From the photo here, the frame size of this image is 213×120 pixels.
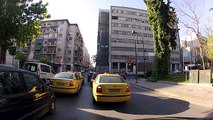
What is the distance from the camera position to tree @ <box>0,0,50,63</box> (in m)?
16.8

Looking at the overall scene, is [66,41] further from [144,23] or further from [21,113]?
[21,113]

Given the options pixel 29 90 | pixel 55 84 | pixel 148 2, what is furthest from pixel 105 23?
pixel 29 90

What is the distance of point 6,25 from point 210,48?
98.2 feet

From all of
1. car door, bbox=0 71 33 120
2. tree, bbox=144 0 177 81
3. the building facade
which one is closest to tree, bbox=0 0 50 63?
car door, bbox=0 71 33 120

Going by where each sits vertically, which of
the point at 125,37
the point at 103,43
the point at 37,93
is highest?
the point at 125,37

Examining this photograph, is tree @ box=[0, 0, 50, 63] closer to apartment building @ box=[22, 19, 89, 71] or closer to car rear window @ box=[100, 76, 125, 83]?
car rear window @ box=[100, 76, 125, 83]

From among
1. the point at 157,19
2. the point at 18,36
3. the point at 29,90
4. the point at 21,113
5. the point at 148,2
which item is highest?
the point at 148,2

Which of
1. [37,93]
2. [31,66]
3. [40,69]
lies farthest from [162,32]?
[37,93]

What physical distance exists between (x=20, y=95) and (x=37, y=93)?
113 cm

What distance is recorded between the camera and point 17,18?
17969 mm

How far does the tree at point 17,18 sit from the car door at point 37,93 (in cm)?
1086

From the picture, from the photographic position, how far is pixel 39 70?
66.0 ft

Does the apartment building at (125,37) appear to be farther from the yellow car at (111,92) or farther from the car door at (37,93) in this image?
the car door at (37,93)

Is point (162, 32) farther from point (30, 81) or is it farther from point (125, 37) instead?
point (125, 37)
